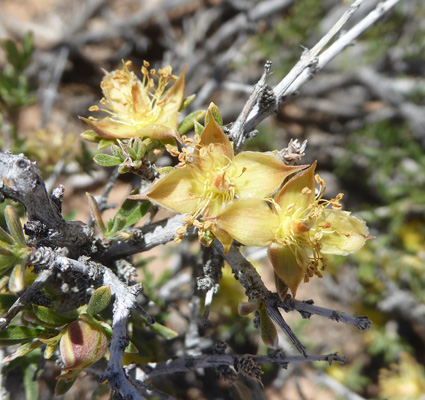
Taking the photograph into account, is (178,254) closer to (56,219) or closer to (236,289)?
(236,289)

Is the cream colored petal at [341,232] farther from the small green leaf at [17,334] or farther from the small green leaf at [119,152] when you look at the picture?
the small green leaf at [17,334]

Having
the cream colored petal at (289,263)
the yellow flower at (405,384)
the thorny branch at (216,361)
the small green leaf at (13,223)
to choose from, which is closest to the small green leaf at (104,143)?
the small green leaf at (13,223)

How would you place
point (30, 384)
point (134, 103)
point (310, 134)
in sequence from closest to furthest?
point (134, 103), point (30, 384), point (310, 134)

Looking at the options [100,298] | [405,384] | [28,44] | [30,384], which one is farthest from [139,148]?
[405,384]

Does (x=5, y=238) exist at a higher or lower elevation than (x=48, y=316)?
higher

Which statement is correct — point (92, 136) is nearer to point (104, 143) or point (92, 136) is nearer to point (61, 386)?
point (104, 143)

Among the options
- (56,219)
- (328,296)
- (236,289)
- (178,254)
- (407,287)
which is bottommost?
(328,296)

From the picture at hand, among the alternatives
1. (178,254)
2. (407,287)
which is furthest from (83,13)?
(407,287)
